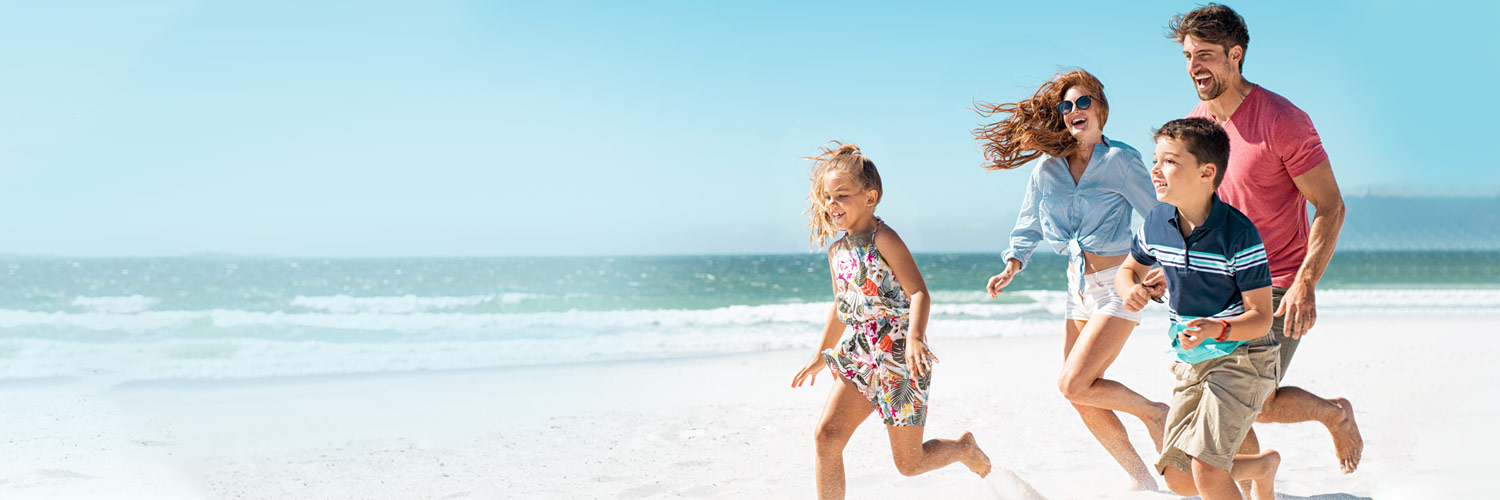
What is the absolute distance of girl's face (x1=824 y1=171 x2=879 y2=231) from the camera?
333 cm

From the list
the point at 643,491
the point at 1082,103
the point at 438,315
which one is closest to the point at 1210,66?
the point at 1082,103

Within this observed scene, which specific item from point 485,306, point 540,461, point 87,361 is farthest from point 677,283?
point 540,461

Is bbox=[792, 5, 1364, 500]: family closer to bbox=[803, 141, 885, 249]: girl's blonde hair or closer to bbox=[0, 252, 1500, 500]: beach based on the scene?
bbox=[803, 141, 885, 249]: girl's blonde hair

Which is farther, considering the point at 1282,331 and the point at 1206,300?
the point at 1282,331

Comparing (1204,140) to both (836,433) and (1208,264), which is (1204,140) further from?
(836,433)

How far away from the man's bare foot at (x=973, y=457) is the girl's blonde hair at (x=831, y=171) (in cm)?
94

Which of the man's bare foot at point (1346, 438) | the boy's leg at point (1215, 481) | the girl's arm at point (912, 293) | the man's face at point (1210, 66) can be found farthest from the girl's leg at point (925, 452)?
the man's face at point (1210, 66)

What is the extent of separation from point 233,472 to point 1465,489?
19.6 feet

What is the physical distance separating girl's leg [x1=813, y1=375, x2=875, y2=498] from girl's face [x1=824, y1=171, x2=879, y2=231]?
23.4 inches

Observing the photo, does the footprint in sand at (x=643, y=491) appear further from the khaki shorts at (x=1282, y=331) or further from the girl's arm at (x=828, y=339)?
the khaki shorts at (x=1282, y=331)

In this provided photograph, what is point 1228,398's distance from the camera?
274 cm

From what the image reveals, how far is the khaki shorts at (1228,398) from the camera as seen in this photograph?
272cm

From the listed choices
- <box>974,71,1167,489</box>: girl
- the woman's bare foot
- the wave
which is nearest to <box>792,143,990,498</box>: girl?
<box>974,71,1167,489</box>: girl

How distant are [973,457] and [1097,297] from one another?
30.5 inches
